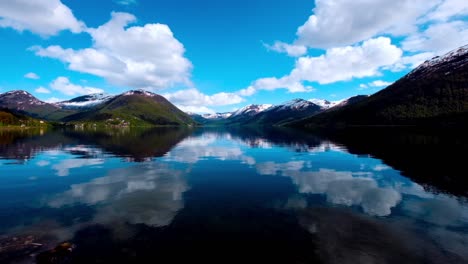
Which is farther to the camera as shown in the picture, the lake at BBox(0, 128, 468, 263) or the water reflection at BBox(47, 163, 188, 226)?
the water reflection at BBox(47, 163, 188, 226)

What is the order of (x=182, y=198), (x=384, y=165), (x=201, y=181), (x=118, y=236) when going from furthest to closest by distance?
1. (x=384, y=165)
2. (x=201, y=181)
3. (x=182, y=198)
4. (x=118, y=236)

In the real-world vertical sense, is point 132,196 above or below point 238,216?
above

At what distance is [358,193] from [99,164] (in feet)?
168

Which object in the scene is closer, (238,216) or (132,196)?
(238,216)

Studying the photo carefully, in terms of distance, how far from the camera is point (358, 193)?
33.6 metres

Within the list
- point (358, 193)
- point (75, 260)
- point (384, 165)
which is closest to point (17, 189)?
point (75, 260)

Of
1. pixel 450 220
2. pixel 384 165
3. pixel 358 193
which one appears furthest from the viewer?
pixel 384 165

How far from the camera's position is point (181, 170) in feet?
162

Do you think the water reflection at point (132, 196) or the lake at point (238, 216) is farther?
the water reflection at point (132, 196)

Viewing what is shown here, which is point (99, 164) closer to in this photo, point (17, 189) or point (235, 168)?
point (17, 189)

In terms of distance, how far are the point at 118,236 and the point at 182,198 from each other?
1104cm

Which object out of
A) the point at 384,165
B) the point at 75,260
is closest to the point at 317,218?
the point at 75,260

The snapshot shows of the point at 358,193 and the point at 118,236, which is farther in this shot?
the point at 358,193

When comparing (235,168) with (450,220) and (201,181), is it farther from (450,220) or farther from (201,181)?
(450,220)
